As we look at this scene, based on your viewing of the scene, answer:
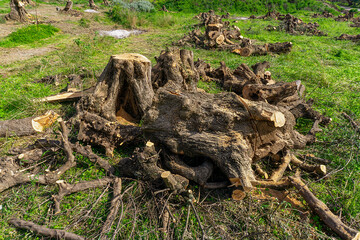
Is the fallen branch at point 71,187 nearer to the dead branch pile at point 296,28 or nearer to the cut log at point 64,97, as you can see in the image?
the cut log at point 64,97

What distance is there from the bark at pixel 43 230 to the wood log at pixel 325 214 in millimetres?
2843

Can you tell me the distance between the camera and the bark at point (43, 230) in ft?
7.52

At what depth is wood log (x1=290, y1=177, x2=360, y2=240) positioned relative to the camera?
235 cm

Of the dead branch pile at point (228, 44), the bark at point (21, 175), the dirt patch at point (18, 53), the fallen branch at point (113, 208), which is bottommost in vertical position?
the dirt patch at point (18, 53)

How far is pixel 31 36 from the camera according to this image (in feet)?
33.6

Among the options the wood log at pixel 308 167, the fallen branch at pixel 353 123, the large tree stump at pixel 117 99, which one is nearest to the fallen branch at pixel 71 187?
the large tree stump at pixel 117 99

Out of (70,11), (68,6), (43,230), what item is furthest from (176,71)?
(68,6)

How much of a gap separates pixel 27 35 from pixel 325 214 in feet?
43.5

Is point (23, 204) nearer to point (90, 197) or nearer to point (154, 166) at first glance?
point (90, 197)

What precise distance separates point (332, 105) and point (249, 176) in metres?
4.01

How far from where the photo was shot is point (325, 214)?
101 inches

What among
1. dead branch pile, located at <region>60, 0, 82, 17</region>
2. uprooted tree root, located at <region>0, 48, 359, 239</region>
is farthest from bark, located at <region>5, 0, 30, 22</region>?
uprooted tree root, located at <region>0, 48, 359, 239</region>

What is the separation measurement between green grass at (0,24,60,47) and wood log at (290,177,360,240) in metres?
12.2

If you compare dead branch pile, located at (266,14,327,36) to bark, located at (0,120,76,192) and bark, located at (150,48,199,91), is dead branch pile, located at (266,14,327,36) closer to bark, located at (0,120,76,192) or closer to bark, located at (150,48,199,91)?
bark, located at (150,48,199,91)
